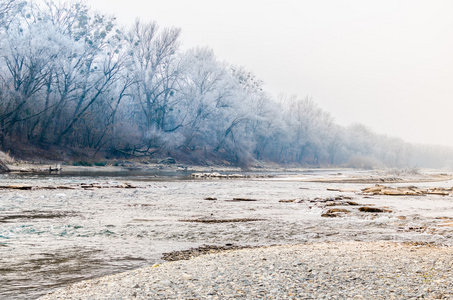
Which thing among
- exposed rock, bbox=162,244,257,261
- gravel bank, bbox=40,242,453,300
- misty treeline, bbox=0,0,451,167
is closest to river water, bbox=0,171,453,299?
exposed rock, bbox=162,244,257,261

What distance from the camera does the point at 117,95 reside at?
185 feet

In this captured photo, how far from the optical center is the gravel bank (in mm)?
4180

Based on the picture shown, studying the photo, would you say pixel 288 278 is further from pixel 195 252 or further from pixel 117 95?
pixel 117 95

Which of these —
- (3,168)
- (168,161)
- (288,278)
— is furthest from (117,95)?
(288,278)

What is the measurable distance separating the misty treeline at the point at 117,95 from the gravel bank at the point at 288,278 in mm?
39111

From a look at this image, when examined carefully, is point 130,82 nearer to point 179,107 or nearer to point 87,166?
point 179,107

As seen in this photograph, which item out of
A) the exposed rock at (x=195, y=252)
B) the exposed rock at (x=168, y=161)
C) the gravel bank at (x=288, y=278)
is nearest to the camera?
the gravel bank at (x=288, y=278)

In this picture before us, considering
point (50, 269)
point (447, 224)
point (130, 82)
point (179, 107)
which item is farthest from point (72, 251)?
point (179, 107)

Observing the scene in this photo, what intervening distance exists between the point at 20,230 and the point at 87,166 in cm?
3470

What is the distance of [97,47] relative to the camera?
49438 millimetres

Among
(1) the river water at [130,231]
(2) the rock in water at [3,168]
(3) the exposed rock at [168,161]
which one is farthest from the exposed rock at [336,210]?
(3) the exposed rock at [168,161]

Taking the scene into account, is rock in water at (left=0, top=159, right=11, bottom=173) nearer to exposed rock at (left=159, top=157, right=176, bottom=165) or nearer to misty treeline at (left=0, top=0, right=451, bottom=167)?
misty treeline at (left=0, top=0, right=451, bottom=167)

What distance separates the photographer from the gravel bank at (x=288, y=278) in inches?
165

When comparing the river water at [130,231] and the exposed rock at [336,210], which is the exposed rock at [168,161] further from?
the exposed rock at [336,210]
